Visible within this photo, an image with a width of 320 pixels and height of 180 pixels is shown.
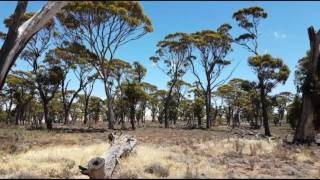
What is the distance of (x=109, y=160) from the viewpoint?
12.7m

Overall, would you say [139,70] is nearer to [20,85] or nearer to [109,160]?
[20,85]

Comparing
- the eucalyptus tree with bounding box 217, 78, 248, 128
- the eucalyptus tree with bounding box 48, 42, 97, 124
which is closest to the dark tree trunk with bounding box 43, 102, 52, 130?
the eucalyptus tree with bounding box 48, 42, 97, 124

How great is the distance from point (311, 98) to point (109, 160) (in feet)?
37.9

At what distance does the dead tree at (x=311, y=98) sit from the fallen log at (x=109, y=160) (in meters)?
8.53

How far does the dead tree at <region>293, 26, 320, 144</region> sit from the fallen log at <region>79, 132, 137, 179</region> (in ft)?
28.0

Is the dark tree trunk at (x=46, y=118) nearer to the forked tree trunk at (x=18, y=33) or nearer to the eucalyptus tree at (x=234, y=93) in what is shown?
the forked tree trunk at (x=18, y=33)

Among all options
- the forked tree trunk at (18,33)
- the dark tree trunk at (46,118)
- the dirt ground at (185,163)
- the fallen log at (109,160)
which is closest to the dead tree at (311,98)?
the dirt ground at (185,163)

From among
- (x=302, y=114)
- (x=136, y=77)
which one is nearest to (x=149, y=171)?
(x=302, y=114)

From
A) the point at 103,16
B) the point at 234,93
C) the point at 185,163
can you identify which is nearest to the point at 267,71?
the point at 103,16

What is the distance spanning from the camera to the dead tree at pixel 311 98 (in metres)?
20.1

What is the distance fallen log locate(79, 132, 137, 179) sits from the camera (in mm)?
10188

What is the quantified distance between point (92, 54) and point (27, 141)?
16854 mm

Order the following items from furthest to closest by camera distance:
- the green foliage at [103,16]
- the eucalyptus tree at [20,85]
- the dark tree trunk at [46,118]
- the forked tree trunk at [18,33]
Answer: the eucalyptus tree at [20,85], the dark tree trunk at [46,118], the green foliage at [103,16], the forked tree trunk at [18,33]

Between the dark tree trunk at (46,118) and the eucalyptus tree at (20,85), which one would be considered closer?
the dark tree trunk at (46,118)
